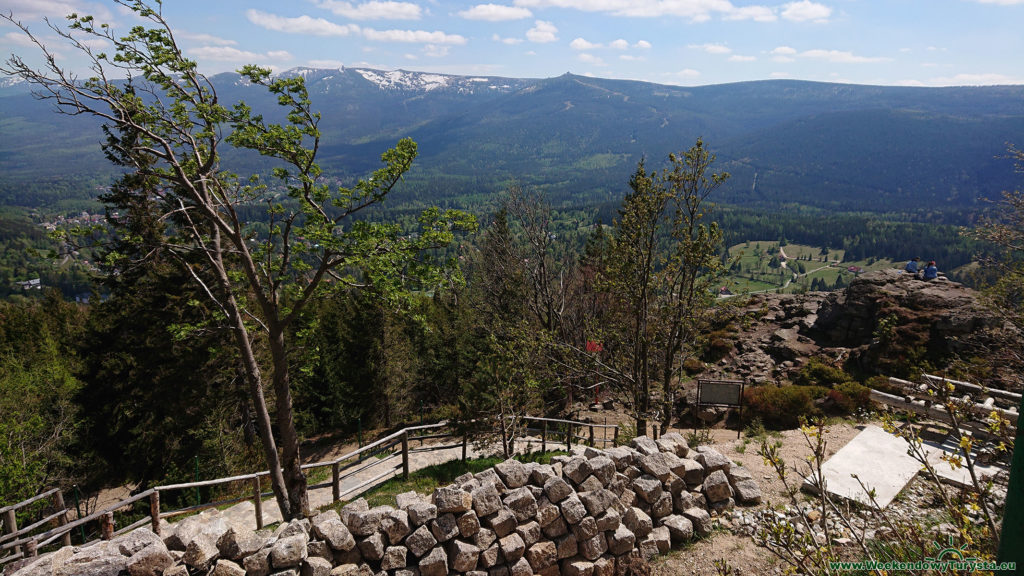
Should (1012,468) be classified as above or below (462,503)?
above

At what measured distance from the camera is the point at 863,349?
23547 millimetres

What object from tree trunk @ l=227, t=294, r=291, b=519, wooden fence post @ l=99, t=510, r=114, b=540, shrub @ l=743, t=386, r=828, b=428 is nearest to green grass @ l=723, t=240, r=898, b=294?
shrub @ l=743, t=386, r=828, b=428

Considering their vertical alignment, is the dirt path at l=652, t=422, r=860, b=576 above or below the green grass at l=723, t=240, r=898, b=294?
above

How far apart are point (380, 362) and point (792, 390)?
21.2m

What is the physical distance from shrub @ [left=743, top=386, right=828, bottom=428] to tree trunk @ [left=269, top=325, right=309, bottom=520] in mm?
15388

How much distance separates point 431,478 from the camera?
44.9ft

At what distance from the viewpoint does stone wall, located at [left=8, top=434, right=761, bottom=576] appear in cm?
617

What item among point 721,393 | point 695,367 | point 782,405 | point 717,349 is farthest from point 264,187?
point 717,349

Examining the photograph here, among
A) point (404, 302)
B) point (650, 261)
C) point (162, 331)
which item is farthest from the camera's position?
point (162, 331)

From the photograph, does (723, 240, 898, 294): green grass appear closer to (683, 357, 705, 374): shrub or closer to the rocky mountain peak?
the rocky mountain peak

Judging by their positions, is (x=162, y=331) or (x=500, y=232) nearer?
(x=162, y=331)

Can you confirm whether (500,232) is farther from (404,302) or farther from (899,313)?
(899,313)

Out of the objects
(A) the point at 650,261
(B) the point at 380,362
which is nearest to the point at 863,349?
(A) the point at 650,261

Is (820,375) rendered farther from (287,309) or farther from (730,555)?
(287,309)
